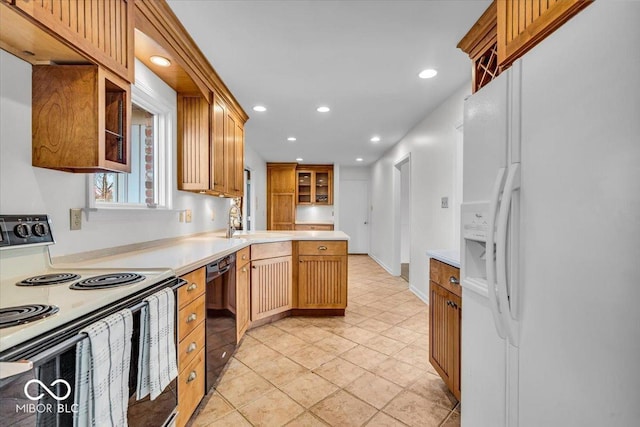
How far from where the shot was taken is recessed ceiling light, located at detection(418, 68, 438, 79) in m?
2.56

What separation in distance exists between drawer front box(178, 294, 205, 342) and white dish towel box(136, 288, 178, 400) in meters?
0.24

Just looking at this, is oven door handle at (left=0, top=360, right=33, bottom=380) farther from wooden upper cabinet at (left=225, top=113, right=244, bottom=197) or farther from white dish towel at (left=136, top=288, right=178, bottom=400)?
wooden upper cabinet at (left=225, top=113, right=244, bottom=197)

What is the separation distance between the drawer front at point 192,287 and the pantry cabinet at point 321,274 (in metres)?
1.59

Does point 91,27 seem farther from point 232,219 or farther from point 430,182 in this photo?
point 430,182

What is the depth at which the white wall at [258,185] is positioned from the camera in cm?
574

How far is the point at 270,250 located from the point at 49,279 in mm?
1907

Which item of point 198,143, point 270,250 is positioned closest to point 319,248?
point 270,250

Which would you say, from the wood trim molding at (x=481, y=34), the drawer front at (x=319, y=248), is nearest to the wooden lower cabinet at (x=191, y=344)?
the drawer front at (x=319, y=248)

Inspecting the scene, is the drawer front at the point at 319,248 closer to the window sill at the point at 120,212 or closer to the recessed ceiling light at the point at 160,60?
the window sill at the point at 120,212

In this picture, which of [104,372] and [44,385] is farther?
[104,372]

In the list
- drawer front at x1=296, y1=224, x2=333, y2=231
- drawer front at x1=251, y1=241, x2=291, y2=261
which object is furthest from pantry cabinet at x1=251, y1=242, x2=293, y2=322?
drawer front at x1=296, y1=224, x2=333, y2=231

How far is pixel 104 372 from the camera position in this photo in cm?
81

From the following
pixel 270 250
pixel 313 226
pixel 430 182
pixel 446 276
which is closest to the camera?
pixel 446 276

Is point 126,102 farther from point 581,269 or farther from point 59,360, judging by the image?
point 581,269
